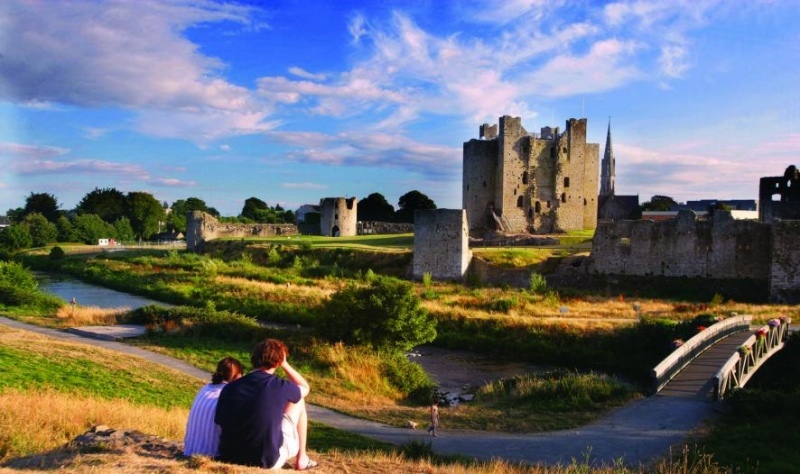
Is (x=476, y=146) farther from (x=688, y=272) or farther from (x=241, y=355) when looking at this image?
(x=241, y=355)

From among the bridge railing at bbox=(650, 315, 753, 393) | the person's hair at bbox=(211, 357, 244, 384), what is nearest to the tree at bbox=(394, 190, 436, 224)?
the bridge railing at bbox=(650, 315, 753, 393)

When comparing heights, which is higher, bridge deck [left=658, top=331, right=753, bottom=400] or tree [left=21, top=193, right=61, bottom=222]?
tree [left=21, top=193, right=61, bottom=222]

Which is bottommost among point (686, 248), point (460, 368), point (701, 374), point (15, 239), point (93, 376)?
point (460, 368)

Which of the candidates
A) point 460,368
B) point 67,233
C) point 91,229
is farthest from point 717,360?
point 67,233

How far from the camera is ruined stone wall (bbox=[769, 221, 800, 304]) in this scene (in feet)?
86.4

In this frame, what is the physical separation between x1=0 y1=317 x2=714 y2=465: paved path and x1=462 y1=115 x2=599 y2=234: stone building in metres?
32.5

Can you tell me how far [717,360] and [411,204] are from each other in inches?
2507

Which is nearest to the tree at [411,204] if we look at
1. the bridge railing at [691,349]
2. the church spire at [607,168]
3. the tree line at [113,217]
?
the tree line at [113,217]

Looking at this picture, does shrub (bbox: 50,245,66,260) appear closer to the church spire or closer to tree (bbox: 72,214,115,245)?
tree (bbox: 72,214,115,245)

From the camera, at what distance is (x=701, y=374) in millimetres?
14070

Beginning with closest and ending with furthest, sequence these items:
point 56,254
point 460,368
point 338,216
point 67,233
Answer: point 460,368, point 56,254, point 338,216, point 67,233

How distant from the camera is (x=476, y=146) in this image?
45.2 metres

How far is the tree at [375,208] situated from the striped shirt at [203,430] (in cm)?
7264

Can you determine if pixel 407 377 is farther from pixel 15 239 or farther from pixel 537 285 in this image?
pixel 15 239
